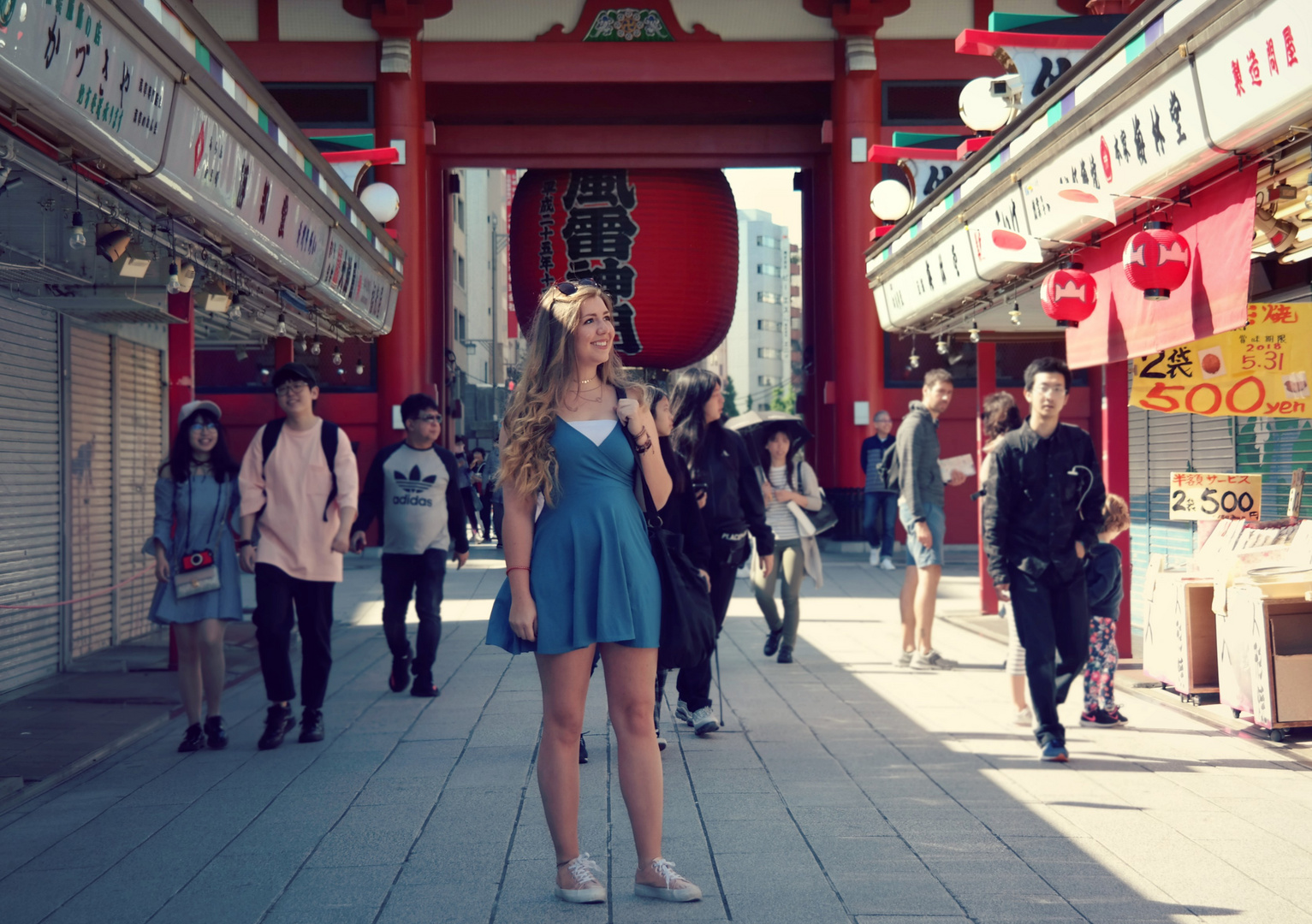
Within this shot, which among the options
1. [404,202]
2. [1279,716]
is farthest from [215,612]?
[404,202]

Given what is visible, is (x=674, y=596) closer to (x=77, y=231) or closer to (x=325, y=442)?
(x=77, y=231)

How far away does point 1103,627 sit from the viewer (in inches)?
254

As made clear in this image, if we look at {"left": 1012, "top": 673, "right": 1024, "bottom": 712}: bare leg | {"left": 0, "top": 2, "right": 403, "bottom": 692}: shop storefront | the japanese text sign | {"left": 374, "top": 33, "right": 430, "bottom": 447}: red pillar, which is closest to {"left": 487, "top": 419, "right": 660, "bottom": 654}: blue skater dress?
{"left": 0, "top": 2, "right": 403, "bottom": 692}: shop storefront

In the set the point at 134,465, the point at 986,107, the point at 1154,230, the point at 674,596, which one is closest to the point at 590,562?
the point at 674,596

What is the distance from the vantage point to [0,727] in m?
6.70

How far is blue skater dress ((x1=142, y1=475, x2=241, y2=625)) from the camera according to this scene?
612 cm

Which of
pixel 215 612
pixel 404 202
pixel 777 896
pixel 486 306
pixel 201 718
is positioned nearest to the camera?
pixel 777 896

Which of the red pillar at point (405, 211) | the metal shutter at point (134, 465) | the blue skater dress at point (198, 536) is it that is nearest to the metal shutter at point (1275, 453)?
the blue skater dress at point (198, 536)

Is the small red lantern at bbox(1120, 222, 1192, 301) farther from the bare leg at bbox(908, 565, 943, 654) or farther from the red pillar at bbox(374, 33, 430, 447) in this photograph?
the red pillar at bbox(374, 33, 430, 447)

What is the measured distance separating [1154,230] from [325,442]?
4113 millimetres

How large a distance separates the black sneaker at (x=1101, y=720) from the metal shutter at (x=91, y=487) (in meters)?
6.78

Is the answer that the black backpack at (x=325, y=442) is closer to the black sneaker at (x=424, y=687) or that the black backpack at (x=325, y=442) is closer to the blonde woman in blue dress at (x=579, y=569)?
the black sneaker at (x=424, y=687)

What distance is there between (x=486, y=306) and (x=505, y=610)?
47082mm

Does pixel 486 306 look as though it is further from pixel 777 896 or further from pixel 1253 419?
pixel 777 896
